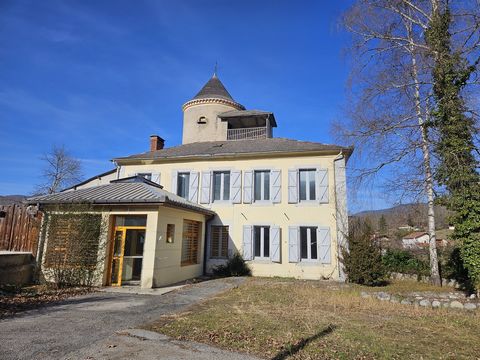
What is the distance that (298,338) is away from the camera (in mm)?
4914

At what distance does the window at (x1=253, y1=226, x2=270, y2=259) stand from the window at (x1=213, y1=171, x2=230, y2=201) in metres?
2.30

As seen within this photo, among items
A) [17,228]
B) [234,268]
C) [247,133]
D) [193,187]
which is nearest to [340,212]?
[234,268]

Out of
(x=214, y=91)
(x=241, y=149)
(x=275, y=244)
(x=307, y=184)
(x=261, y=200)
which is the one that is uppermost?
(x=214, y=91)

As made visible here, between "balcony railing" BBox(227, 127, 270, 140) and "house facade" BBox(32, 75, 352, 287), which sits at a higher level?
"balcony railing" BBox(227, 127, 270, 140)

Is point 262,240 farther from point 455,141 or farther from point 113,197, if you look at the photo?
point 455,141

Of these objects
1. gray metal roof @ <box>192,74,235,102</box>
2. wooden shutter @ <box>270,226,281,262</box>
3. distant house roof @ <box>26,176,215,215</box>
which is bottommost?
wooden shutter @ <box>270,226,281,262</box>

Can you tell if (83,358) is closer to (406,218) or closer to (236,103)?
(406,218)

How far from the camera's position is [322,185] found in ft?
45.9

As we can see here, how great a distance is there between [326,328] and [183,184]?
459 inches

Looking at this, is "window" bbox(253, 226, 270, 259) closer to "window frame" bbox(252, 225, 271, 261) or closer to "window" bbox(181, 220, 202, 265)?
"window frame" bbox(252, 225, 271, 261)

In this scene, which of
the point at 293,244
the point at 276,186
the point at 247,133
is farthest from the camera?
the point at 247,133

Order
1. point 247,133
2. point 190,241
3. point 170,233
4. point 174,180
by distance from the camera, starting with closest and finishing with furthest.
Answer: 1. point 170,233
2. point 190,241
3. point 174,180
4. point 247,133

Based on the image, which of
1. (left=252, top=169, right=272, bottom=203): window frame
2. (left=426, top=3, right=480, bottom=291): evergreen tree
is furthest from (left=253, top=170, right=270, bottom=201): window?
(left=426, top=3, right=480, bottom=291): evergreen tree

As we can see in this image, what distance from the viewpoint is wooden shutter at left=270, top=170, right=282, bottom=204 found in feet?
47.2
